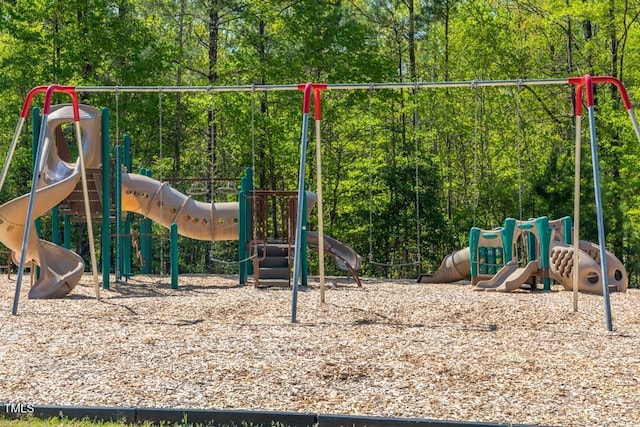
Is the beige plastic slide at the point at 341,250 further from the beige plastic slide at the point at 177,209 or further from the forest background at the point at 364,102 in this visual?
the forest background at the point at 364,102

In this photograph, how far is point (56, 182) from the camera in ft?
48.0

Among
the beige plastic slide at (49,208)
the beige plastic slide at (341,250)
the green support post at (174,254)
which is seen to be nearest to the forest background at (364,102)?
the beige plastic slide at (341,250)

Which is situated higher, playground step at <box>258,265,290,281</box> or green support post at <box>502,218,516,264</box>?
green support post at <box>502,218,516,264</box>

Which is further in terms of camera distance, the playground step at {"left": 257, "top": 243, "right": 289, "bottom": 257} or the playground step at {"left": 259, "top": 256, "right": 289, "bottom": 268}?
the playground step at {"left": 257, "top": 243, "right": 289, "bottom": 257}

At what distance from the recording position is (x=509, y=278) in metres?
15.8

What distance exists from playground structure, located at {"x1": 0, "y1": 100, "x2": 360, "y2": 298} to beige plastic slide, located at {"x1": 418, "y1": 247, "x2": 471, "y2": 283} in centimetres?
190

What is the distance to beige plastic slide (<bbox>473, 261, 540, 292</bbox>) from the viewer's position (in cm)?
1556

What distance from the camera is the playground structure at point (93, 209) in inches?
547

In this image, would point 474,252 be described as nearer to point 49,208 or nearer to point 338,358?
point 49,208

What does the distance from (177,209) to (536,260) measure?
24.2ft

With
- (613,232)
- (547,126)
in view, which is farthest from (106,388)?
(547,126)

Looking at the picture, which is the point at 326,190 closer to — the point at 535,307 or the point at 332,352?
the point at 535,307

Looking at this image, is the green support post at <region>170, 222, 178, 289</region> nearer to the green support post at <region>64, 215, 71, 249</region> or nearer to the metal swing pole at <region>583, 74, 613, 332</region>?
the green support post at <region>64, 215, 71, 249</region>

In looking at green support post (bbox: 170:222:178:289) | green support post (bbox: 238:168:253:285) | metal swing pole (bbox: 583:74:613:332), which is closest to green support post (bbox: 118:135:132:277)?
green support post (bbox: 170:222:178:289)
